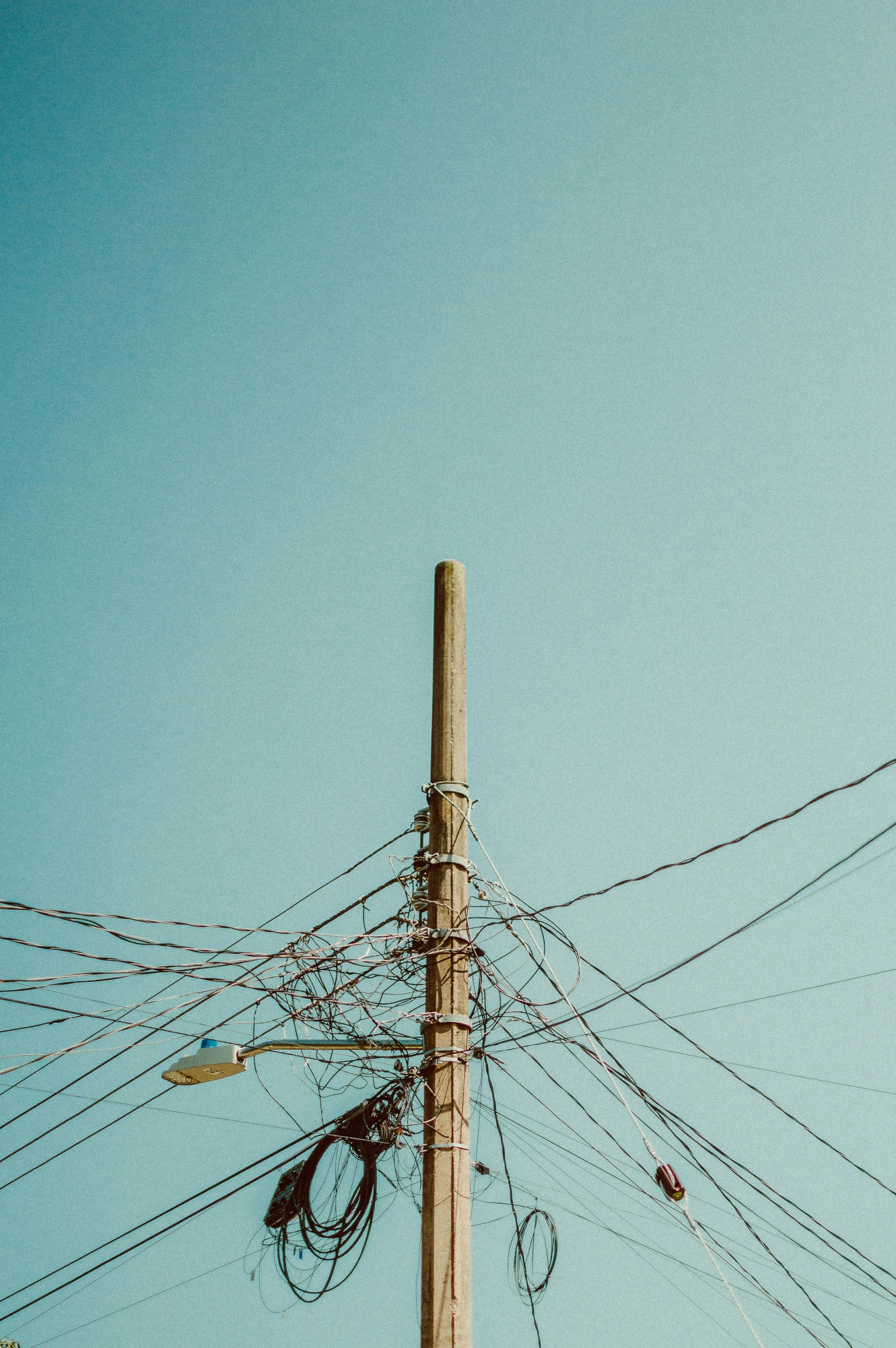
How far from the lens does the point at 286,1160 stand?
7.64m

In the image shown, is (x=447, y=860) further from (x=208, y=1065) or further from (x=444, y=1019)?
(x=208, y=1065)

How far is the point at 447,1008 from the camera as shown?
626 cm

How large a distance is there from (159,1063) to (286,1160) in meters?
1.33

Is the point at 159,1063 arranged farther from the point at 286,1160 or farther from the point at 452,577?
the point at 452,577

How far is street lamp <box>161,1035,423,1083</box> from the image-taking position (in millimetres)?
6816

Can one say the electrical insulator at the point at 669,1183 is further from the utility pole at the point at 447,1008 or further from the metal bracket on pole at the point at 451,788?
the metal bracket on pole at the point at 451,788

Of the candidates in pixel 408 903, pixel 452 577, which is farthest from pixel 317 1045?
pixel 452 577

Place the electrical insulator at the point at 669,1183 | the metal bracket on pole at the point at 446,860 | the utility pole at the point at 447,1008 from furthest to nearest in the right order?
the metal bracket on pole at the point at 446,860
the electrical insulator at the point at 669,1183
the utility pole at the point at 447,1008

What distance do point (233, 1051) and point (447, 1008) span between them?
1.62m

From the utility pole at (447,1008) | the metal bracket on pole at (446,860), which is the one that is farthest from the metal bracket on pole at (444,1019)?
the metal bracket on pole at (446,860)

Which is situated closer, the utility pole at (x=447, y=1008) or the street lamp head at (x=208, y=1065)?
the utility pole at (x=447, y=1008)

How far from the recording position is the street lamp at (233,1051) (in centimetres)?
682

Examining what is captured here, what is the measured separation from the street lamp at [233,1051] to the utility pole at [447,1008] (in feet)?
1.18

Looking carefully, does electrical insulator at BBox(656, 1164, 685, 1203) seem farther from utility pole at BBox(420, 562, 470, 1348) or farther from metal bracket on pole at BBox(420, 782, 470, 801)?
metal bracket on pole at BBox(420, 782, 470, 801)
